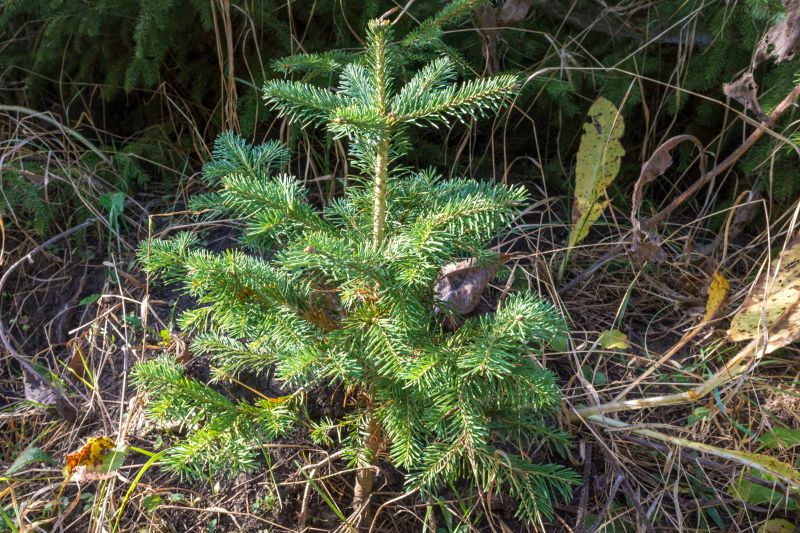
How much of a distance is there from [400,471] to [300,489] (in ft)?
0.75

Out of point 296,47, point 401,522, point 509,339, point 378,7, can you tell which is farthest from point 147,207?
point 509,339

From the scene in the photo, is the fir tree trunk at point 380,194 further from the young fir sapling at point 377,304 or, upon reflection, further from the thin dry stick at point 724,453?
the thin dry stick at point 724,453

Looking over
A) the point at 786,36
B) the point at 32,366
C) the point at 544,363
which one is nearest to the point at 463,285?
the point at 544,363

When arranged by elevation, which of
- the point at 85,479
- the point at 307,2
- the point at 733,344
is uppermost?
the point at 307,2

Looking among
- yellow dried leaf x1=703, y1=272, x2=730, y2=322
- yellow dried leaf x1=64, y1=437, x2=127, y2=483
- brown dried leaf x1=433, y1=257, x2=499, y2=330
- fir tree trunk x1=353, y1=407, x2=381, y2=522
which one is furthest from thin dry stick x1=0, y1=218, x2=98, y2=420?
yellow dried leaf x1=703, y1=272, x2=730, y2=322

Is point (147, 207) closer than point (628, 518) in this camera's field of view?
No

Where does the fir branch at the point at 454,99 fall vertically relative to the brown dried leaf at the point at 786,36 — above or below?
below

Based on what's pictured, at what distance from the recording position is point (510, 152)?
232 cm

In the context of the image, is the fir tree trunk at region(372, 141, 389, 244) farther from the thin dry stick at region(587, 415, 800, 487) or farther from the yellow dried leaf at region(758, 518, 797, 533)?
the yellow dried leaf at region(758, 518, 797, 533)

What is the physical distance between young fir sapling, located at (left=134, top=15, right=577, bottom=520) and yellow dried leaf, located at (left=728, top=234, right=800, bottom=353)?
66 centimetres

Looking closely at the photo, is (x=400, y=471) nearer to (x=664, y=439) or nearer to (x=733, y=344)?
(x=664, y=439)

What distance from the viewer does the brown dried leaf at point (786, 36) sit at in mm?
1711

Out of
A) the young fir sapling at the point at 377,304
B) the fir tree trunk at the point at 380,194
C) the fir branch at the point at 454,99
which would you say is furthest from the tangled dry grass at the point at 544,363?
the fir branch at the point at 454,99

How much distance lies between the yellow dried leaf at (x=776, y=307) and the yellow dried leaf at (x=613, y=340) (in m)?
0.29
